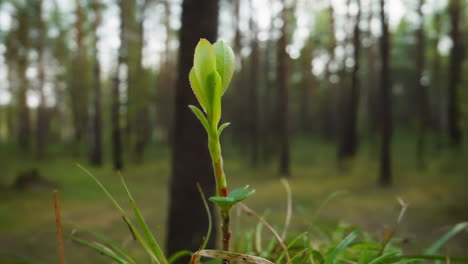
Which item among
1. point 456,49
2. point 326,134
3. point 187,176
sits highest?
point 456,49

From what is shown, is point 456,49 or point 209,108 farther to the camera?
point 456,49

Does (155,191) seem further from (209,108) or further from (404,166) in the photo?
(209,108)

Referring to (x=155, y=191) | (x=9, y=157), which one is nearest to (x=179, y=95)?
(x=155, y=191)

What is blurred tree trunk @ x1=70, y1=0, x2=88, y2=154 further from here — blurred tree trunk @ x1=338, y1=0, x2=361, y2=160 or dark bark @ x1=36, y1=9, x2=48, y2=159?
blurred tree trunk @ x1=338, y1=0, x2=361, y2=160

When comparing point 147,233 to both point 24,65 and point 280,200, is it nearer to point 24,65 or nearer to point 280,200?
point 280,200

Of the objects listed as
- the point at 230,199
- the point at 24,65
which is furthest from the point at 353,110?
the point at 24,65

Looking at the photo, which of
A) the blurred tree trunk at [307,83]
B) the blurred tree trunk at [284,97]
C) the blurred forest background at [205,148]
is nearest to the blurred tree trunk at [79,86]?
the blurred forest background at [205,148]
